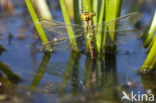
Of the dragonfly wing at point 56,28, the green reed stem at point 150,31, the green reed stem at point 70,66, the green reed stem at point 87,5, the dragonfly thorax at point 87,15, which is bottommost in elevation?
the green reed stem at point 70,66

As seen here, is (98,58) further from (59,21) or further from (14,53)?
(14,53)

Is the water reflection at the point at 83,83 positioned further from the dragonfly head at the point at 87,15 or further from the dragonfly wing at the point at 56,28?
the dragonfly head at the point at 87,15

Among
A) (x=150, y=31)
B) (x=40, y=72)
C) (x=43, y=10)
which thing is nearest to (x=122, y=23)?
(x=150, y=31)

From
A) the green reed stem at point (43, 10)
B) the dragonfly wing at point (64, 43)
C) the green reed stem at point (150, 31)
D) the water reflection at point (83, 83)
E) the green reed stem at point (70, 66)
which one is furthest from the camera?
the green reed stem at point (43, 10)

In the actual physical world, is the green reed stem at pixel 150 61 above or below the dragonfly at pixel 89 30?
below

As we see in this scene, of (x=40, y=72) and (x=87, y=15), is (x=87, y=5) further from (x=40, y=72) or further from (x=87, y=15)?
(x=40, y=72)

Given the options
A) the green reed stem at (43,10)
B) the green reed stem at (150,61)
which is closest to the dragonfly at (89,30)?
the green reed stem at (150,61)
